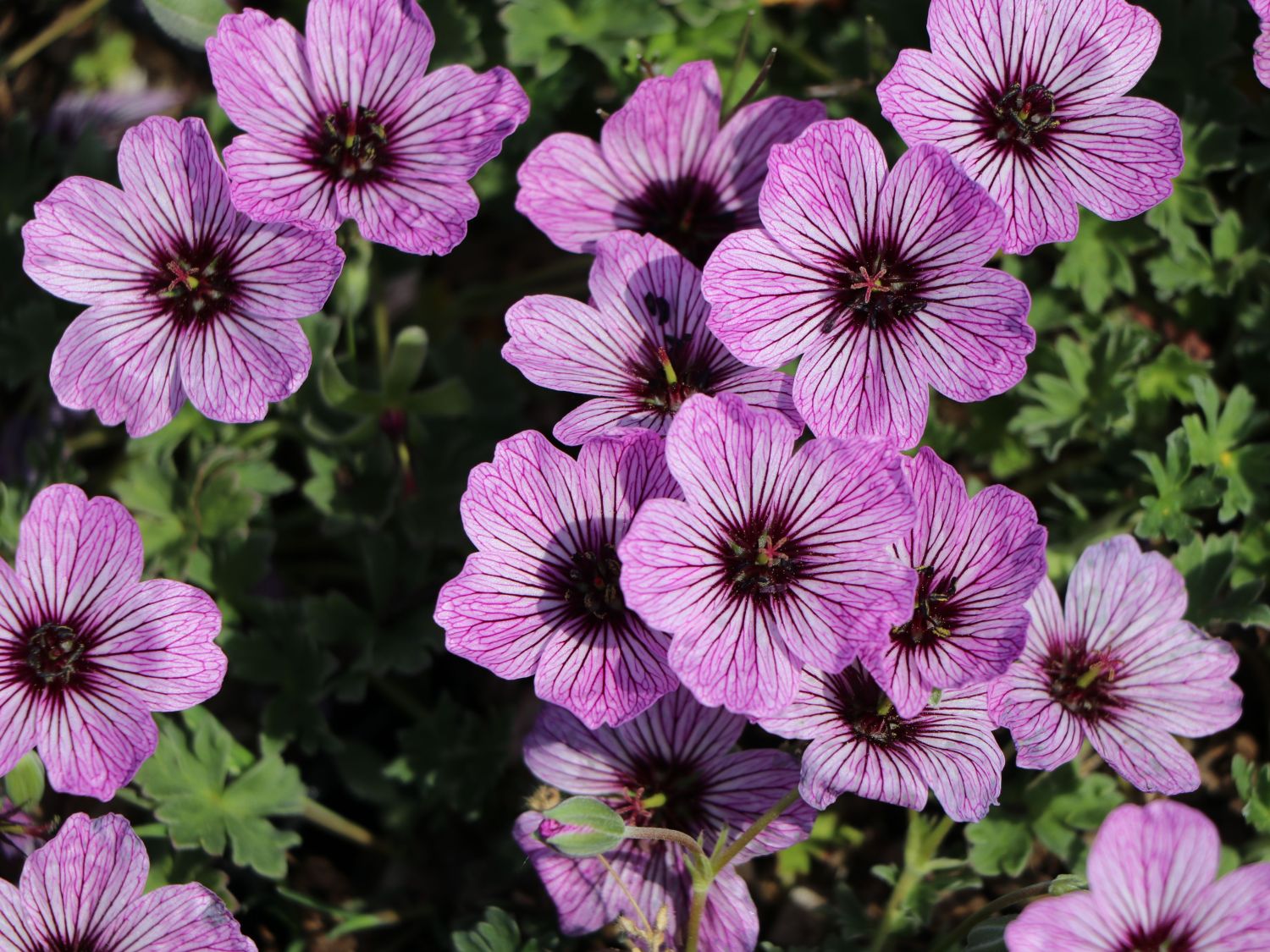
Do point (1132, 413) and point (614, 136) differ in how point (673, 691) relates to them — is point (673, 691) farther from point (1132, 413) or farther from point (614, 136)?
point (1132, 413)

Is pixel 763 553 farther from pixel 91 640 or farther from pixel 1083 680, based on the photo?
pixel 91 640

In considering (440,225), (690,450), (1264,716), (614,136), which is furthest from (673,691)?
(1264,716)

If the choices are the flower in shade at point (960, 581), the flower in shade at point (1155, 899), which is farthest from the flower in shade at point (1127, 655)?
the flower in shade at point (1155, 899)

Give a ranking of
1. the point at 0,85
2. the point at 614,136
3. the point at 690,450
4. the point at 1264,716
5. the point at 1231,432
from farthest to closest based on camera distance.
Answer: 1. the point at 0,85
2. the point at 1264,716
3. the point at 1231,432
4. the point at 614,136
5. the point at 690,450

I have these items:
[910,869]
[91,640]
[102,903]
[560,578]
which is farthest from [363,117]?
[910,869]

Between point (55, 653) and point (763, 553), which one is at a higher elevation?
point (763, 553)

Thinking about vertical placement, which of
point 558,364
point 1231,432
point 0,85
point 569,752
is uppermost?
point 0,85
